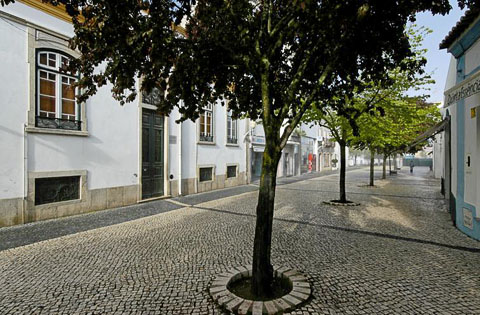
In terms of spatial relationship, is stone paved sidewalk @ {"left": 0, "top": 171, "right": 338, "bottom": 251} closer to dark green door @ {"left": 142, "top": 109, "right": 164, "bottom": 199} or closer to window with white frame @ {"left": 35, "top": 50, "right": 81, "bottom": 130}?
dark green door @ {"left": 142, "top": 109, "right": 164, "bottom": 199}

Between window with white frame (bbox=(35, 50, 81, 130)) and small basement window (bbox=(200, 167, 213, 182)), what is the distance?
6358 mm

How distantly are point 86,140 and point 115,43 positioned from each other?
619cm

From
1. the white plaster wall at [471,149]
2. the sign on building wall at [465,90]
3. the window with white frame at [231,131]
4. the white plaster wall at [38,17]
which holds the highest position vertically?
the white plaster wall at [38,17]

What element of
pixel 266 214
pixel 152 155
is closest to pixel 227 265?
pixel 266 214

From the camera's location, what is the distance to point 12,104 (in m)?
6.91

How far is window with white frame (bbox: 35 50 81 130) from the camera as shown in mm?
7598

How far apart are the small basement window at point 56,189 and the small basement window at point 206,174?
6.16 m

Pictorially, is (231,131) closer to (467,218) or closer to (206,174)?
(206,174)

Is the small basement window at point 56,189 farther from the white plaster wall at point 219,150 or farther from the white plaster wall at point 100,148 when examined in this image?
the white plaster wall at point 219,150

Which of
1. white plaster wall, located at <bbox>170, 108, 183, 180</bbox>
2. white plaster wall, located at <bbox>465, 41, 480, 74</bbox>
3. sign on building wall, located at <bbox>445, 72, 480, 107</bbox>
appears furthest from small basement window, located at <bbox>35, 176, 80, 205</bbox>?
white plaster wall, located at <bbox>465, 41, 480, 74</bbox>

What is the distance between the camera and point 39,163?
7406mm

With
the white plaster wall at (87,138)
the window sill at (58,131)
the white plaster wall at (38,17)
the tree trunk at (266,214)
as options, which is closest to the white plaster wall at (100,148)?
the white plaster wall at (87,138)

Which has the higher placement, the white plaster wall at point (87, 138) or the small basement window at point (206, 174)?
the white plaster wall at point (87, 138)

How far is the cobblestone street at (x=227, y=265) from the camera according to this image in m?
3.21
